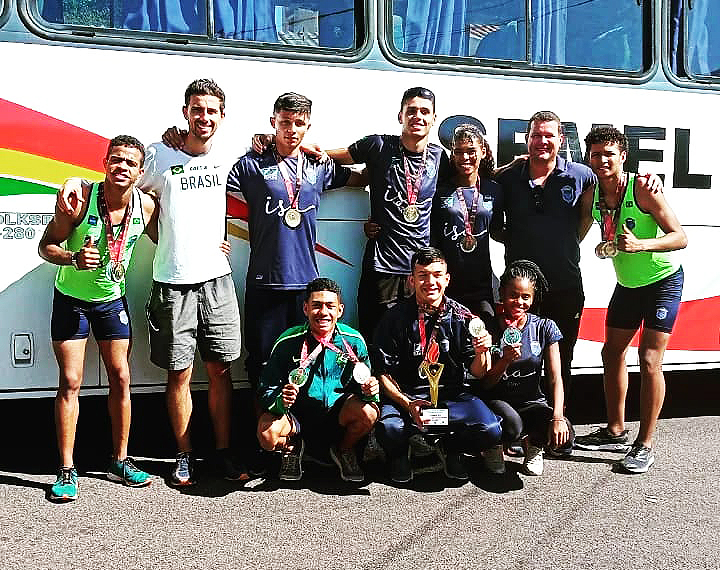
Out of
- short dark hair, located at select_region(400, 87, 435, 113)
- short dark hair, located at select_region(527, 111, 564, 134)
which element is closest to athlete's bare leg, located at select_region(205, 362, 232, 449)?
short dark hair, located at select_region(400, 87, 435, 113)

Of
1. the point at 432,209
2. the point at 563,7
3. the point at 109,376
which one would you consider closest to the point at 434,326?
the point at 432,209

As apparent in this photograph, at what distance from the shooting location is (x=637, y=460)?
4852 mm

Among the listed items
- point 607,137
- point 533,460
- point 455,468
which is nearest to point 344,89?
point 607,137

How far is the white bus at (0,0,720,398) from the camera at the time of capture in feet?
14.8

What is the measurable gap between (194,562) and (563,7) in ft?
12.7

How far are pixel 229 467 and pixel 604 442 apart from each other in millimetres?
2351

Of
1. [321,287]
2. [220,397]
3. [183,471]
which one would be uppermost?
[321,287]

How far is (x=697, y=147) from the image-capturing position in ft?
17.9

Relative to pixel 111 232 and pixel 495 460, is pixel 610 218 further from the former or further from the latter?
pixel 111 232

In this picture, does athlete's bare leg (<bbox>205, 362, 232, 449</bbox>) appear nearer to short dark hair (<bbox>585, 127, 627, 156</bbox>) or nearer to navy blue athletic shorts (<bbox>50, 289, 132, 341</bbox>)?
navy blue athletic shorts (<bbox>50, 289, 132, 341</bbox>)

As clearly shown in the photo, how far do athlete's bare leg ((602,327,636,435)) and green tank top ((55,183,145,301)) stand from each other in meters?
2.82

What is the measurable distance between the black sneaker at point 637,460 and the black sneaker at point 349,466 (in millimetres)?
1533

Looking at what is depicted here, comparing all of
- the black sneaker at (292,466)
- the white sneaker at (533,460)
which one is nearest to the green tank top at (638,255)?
the white sneaker at (533,460)

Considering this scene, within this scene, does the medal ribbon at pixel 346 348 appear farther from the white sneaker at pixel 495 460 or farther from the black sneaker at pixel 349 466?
the white sneaker at pixel 495 460
